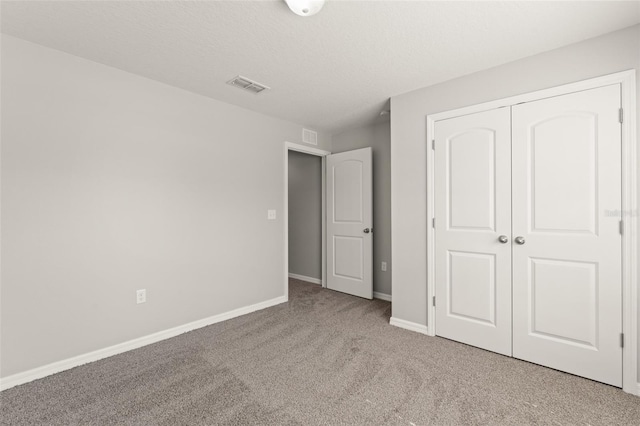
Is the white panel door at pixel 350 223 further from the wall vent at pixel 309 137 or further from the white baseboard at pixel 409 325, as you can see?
the white baseboard at pixel 409 325

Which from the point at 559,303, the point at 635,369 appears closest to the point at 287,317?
the point at 559,303

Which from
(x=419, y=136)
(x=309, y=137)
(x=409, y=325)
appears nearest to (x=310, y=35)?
(x=419, y=136)

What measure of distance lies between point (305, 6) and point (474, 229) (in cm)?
212

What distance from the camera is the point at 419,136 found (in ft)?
9.03

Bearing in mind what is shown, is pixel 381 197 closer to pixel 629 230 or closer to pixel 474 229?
pixel 474 229

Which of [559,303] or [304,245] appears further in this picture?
[304,245]

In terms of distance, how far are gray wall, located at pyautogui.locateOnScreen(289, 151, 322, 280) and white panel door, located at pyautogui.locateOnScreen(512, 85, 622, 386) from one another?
9.28 feet

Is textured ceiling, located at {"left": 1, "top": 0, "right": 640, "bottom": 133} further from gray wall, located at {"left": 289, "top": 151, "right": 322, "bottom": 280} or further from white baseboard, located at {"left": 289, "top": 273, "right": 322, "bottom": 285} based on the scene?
white baseboard, located at {"left": 289, "top": 273, "right": 322, "bottom": 285}

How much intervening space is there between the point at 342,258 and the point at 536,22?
3165 millimetres

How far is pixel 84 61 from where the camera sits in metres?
2.21

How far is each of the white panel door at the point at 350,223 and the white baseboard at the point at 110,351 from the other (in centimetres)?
134

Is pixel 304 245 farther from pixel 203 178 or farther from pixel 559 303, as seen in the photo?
pixel 559 303

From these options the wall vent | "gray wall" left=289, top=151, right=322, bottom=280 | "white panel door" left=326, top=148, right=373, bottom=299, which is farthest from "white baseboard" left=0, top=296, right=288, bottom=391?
the wall vent

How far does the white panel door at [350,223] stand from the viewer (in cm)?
383
